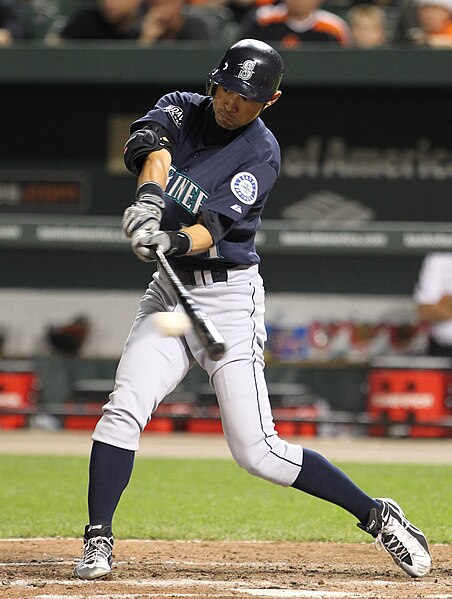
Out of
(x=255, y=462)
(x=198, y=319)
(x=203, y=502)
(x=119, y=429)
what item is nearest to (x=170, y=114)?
(x=198, y=319)

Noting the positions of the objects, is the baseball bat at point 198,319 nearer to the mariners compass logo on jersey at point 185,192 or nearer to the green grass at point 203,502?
the mariners compass logo on jersey at point 185,192

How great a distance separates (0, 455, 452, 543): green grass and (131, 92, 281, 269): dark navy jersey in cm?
143

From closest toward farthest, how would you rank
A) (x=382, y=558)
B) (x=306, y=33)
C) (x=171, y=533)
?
(x=382, y=558), (x=171, y=533), (x=306, y=33)

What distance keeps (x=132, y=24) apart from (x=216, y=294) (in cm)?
589

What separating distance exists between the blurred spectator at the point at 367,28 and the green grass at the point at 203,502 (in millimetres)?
3380

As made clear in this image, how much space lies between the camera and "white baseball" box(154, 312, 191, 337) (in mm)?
3375

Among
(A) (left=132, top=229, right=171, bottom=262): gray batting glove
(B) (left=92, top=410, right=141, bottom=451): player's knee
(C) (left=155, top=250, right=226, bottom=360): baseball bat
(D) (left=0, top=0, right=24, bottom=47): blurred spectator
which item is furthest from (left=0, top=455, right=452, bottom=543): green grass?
(D) (left=0, top=0, right=24, bottom=47): blurred spectator

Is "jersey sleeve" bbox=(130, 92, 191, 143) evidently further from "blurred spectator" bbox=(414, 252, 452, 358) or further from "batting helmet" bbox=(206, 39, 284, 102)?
"blurred spectator" bbox=(414, 252, 452, 358)

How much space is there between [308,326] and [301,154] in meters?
1.34

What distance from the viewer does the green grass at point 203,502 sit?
4.88 m

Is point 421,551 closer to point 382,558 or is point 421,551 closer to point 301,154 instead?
point 382,558

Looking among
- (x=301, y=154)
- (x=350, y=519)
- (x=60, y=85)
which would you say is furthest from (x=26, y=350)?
(x=350, y=519)

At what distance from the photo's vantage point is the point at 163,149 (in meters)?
3.76

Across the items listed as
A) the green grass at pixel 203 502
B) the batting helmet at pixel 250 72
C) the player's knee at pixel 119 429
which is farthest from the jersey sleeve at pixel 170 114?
the green grass at pixel 203 502
